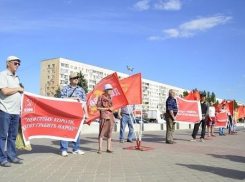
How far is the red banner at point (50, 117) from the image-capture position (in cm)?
714

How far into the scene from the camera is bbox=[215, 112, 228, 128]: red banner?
18.4 m

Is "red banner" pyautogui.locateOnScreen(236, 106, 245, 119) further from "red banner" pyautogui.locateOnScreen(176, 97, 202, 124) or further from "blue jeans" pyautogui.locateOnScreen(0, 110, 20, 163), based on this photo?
"blue jeans" pyautogui.locateOnScreen(0, 110, 20, 163)

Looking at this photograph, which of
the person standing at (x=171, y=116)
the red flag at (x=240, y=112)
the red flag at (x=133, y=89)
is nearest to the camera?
the red flag at (x=133, y=89)

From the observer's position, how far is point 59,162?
Answer: 6.92m

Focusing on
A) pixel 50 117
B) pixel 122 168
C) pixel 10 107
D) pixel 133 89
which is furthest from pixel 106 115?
pixel 10 107

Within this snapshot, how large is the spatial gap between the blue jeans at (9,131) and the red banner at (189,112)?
7792mm

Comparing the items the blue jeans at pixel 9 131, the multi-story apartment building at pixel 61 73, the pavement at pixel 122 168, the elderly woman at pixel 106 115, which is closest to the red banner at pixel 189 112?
the pavement at pixel 122 168

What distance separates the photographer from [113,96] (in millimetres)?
9695

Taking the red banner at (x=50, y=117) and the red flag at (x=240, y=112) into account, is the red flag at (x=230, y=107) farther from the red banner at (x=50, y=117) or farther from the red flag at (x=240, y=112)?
the red banner at (x=50, y=117)

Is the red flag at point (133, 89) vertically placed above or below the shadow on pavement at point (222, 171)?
above

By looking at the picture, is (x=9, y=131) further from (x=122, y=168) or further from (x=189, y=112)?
(x=189, y=112)

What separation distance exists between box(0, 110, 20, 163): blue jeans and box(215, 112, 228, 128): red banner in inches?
554

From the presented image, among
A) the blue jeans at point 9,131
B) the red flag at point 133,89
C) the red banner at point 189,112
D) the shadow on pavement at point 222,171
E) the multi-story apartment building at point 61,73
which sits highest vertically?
the multi-story apartment building at point 61,73

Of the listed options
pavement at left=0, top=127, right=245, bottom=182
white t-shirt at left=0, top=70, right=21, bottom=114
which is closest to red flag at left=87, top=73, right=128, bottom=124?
pavement at left=0, top=127, right=245, bottom=182
